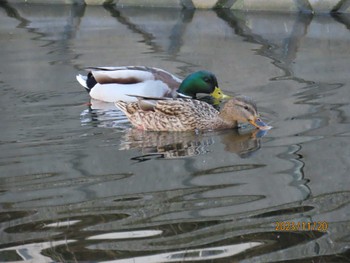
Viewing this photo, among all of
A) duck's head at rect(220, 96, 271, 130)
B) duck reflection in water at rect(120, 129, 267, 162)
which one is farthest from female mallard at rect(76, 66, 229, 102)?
duck reflection in water at rect(120, 129, 267, 162)

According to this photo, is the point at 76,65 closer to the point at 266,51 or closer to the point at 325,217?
the point at 266,51

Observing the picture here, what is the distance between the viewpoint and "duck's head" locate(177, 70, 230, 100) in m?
10.1

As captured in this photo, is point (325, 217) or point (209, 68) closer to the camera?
point (325, 217)

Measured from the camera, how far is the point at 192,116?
28.3 ft

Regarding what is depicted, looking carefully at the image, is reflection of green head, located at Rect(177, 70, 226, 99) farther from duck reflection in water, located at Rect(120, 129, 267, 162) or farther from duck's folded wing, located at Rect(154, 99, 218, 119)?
duck reflection in water, located at Rect(120, 129, 267, 162)

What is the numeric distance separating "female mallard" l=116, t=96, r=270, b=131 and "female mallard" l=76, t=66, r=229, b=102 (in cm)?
119

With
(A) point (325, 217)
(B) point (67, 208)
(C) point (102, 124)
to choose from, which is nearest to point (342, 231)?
(A) point (325, 217)

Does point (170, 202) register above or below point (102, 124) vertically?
above

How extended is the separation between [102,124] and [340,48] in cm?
414

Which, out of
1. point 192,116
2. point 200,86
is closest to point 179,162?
point 192,116

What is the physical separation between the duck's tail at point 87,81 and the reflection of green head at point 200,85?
864 mm

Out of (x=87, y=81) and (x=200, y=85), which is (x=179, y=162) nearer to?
(x=200, y=85)

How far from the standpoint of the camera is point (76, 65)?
1158cm

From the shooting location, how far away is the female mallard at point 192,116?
28.2 ft
